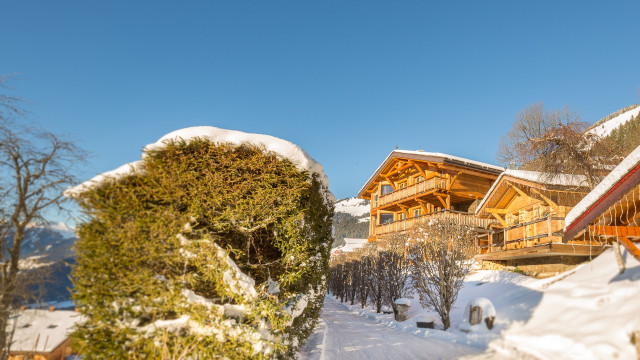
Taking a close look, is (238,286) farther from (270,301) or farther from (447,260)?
(447,260)

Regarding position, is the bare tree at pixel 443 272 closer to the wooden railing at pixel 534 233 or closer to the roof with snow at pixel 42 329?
the wooden railing at pixel 534 233

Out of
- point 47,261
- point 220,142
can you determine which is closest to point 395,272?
point 220,142

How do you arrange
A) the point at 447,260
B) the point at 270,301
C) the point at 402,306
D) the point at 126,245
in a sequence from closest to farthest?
the point at 126,245 < the point at 270,301 < the point at 447,260 < the point at 402,306

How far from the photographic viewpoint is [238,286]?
5117mm

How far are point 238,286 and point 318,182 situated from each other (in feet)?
8.45

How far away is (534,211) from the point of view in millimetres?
17406

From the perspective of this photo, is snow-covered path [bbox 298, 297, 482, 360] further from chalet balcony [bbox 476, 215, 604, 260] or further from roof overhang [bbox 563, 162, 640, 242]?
chalet balcony [bbox 476, 215, 604, 260]

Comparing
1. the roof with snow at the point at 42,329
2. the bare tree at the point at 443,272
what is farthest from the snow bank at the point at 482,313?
the roof with snow at the point at 42,329

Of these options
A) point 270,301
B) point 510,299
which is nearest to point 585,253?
point 510,299

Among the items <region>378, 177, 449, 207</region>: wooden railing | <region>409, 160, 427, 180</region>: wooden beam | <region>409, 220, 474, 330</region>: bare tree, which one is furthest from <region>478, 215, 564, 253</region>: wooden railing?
<region>409, 160, 427, 180</region>: wooden beam

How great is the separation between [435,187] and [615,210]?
63.3 ft

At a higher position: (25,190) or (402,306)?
(25,190)

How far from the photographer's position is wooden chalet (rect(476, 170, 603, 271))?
1329cm

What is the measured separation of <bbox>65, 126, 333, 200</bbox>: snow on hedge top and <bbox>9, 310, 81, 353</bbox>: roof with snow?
1537 millimetres
